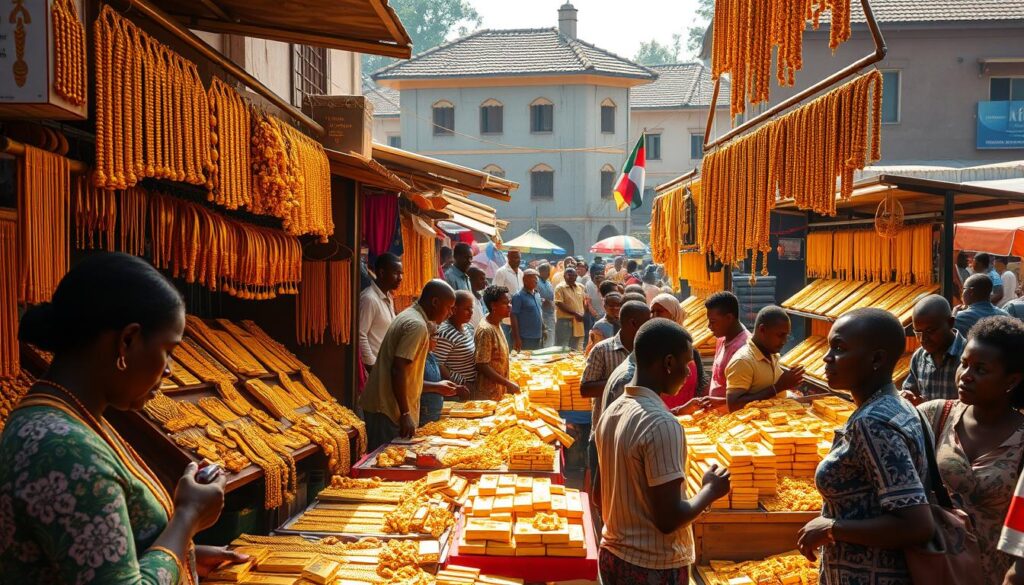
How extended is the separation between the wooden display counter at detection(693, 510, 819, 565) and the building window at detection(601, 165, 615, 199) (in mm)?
31300

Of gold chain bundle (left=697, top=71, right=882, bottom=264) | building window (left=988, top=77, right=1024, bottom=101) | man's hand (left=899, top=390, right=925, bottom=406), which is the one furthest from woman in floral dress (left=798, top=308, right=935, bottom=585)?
building window (left=988, top=77, right=1024, bottom=101)

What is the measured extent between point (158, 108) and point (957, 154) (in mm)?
21170

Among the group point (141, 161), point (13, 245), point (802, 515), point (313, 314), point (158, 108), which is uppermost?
point (158, 108)

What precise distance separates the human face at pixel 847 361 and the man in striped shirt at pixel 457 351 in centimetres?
529

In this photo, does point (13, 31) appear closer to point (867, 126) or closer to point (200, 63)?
point (200, 63)

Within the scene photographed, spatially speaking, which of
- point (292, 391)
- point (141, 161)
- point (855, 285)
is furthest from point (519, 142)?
point (141, 161)

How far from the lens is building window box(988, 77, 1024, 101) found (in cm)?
2073

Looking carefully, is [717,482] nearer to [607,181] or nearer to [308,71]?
[308,71]

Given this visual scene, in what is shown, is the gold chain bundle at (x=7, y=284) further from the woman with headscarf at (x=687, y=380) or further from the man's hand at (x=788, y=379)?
the man's hand at (x=788, y=379)

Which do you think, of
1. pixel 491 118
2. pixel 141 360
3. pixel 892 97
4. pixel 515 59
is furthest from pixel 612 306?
pixel 515 59

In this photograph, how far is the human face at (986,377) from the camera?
355 centimetres

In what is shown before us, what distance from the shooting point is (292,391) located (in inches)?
236

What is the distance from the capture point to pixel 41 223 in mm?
3133

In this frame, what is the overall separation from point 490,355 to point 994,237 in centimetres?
595
